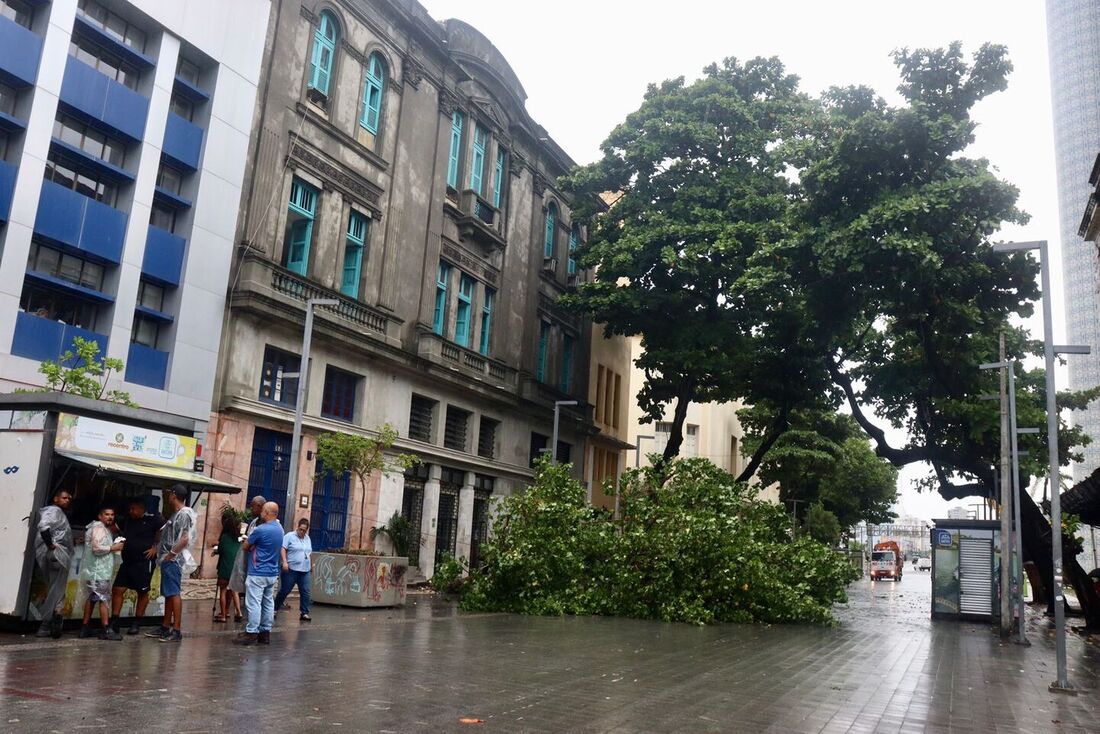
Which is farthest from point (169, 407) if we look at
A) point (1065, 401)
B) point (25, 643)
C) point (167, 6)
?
point (1065, 401)

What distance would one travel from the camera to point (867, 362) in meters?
29.3

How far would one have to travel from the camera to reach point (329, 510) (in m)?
24.3

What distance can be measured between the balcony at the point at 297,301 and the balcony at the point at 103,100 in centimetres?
376

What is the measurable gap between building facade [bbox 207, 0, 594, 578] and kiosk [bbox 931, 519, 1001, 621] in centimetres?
1280

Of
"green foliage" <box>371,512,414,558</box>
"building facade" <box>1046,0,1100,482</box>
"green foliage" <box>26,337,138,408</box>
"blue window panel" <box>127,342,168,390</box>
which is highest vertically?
"building facade" <box>1046,0,1100,482</box>

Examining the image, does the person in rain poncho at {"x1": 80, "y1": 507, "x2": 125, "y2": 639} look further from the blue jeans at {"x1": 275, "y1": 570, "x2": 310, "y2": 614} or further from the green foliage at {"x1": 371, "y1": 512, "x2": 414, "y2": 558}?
the green foliage at {"x1": 371, "y1": 512, "x2": 414, "y2": 558}

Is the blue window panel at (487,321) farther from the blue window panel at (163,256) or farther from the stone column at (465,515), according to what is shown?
the blue window panel at (163,256)

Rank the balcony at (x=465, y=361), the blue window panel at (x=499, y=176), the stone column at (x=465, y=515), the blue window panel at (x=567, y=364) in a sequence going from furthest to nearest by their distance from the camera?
the blue window panel at (x=567, y=364), the blue window panel at (x=499, y=176), the stone column at (x=465, y=515), the balcony at (x=465, y=361)

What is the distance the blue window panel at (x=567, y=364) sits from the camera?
38688 millimetres

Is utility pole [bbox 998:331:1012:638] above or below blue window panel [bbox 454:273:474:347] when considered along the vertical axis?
below

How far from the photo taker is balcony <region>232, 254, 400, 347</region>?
862 inches

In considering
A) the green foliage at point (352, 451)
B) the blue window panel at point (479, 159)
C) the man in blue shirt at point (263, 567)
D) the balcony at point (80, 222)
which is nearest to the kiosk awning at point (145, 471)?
the man in blue shirt at point (263, 567)

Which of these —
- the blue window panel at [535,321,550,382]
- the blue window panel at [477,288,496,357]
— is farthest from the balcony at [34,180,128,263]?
the blue window panel at [535,321,550,382]

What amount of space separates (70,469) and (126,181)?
10039mm
